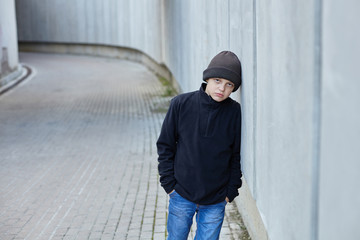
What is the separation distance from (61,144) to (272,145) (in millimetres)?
6857

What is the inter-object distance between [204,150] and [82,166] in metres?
4.67

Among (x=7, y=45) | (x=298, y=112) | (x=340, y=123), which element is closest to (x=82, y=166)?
(x=298, y=112)

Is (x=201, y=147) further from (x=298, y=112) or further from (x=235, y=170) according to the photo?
(x=298, y=112)

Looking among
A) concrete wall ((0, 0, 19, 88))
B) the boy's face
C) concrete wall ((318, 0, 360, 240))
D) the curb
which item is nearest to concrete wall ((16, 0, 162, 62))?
the curb

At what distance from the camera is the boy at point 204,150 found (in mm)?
3215

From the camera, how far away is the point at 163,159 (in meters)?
3.35

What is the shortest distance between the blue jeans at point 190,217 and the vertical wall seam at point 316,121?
1473mm

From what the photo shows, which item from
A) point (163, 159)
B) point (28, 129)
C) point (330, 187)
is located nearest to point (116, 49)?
point (28, 129)

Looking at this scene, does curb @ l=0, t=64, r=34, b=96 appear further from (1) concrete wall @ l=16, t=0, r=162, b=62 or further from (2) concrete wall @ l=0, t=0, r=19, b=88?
(1) concrete wall @ l=16, t=0, r=162, b=62

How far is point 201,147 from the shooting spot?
3.22 metres

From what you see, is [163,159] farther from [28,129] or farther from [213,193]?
[28,129]

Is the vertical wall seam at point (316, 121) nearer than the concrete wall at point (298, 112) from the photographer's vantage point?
No

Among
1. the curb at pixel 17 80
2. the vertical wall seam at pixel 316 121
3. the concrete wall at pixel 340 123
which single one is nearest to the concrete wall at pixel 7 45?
the curb at pixel 17 80

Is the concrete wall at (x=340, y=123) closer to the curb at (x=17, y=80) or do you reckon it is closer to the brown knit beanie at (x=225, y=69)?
the brown knit beanie at (x=225, y=69)
